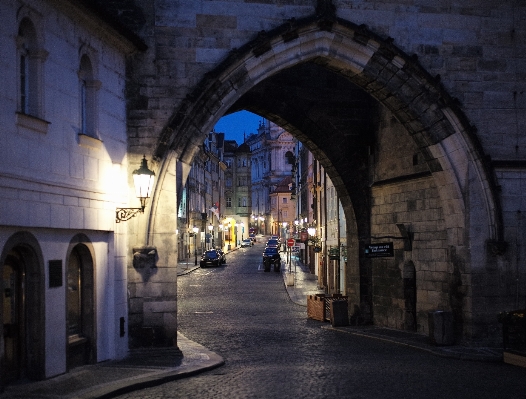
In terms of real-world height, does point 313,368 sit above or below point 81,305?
below

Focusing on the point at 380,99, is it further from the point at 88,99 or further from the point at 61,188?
the point at 61,188

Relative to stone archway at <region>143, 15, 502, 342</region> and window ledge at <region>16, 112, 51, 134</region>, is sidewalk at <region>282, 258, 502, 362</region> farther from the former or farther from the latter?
window ledge at <region>16, 112, 51, 134</region>

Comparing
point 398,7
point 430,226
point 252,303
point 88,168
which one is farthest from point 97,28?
point 252,303

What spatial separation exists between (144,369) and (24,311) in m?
2.65

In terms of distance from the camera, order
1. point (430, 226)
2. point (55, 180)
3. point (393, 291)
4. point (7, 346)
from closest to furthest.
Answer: point (7, 346) < point (55, 180) < point (430, 226) < point (393, 291)

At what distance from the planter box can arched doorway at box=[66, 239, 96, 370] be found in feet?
35.2

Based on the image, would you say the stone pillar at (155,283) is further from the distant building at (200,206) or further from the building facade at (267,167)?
the building facade at (267,167)

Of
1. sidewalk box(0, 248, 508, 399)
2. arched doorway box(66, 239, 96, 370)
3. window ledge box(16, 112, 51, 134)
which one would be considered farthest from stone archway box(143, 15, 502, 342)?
window ledge box(16, 112, 51, 134)

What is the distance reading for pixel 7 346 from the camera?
11.8m

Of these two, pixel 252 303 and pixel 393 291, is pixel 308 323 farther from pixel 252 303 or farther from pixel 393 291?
pixel 252 303

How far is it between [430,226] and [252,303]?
11.6 m

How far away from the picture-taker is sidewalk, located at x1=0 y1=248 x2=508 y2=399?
37.7 ft

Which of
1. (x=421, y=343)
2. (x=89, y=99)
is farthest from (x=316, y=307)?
(x=89, y=99)

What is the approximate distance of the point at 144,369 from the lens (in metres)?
14.0
